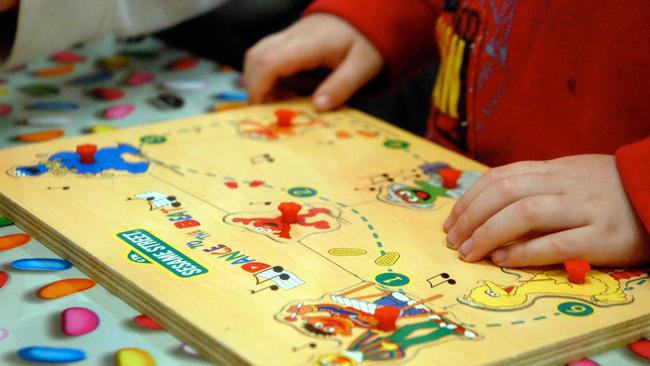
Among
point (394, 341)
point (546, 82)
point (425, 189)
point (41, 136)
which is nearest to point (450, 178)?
point (425, 189)

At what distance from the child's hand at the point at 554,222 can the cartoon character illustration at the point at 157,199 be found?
18cm

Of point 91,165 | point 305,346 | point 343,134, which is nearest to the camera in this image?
point 305,346

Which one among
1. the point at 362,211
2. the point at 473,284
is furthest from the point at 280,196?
the point at 473,284

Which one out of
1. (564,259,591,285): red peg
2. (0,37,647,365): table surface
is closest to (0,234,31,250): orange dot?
(0,37,647,365): table surface

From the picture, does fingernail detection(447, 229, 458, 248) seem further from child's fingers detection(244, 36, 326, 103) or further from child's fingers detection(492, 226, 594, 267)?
child's fingers detection(244, 36, 326, 103)

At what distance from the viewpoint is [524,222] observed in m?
0.50

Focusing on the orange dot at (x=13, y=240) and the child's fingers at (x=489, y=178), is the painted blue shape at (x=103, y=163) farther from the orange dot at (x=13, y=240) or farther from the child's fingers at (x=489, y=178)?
the child's fingers at (x=489, y=178)

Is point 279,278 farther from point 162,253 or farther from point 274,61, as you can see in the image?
point 274,61

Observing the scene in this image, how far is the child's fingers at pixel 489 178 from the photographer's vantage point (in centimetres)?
53

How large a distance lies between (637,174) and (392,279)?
17cm

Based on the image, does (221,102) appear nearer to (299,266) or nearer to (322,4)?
(322,4)

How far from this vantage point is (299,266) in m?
0.48

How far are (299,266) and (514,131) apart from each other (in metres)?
0.28

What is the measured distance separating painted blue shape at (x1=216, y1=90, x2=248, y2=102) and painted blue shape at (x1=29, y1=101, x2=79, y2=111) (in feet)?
0.44
